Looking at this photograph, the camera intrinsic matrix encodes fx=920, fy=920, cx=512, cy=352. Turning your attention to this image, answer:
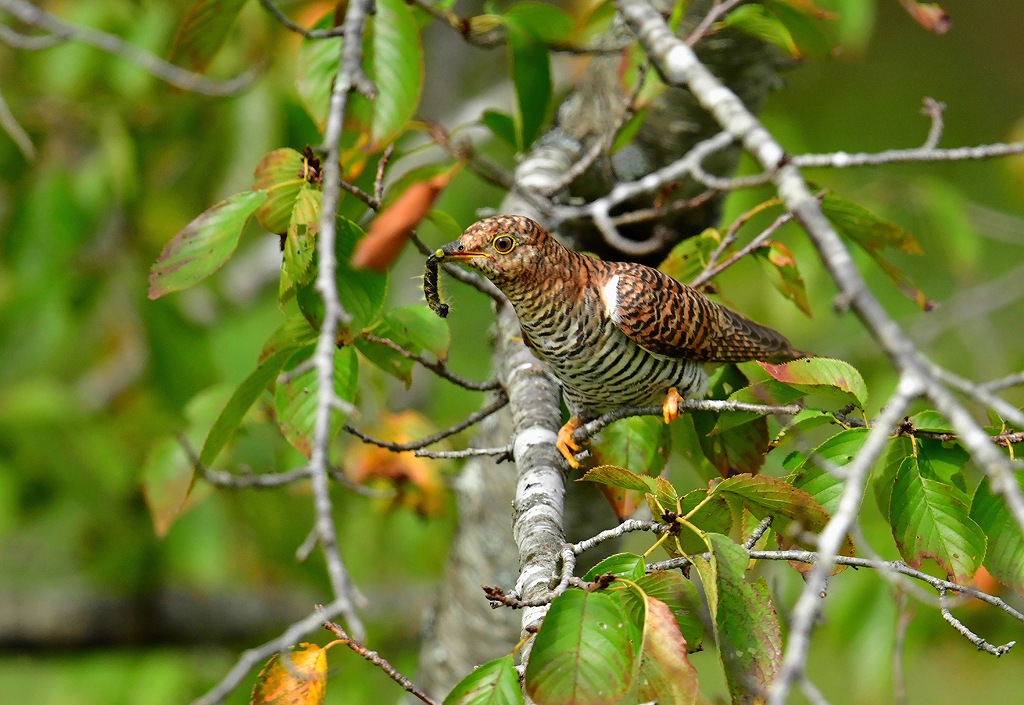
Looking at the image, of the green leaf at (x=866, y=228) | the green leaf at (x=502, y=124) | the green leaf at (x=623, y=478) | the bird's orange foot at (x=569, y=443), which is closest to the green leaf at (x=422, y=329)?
the bird's orange foot at (x=569, y=443)

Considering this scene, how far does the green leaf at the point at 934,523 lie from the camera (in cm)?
119

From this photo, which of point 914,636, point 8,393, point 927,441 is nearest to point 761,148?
point 927,441

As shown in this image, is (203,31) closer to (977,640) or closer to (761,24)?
(761,24)

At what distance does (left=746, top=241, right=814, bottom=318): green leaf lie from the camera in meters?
1.79

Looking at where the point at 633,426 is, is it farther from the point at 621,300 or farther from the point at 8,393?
the point at 8,393

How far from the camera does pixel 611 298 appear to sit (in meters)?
1.74

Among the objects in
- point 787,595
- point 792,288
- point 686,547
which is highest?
point 792,288

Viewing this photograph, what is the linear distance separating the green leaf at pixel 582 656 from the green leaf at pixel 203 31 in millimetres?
1302

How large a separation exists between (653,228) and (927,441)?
4.23 ft

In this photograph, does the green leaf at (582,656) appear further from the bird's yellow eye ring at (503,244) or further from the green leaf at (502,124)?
the green leaf at (502,124)

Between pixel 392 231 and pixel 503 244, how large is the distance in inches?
28.8

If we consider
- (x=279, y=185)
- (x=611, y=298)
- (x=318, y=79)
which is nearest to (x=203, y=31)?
(x=318, y=79)

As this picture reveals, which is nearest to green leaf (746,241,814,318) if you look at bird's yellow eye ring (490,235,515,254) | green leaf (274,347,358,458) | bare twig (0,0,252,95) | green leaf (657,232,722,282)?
green leaf (657,232,722,282)

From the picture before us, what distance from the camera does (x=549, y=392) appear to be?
1.85m
